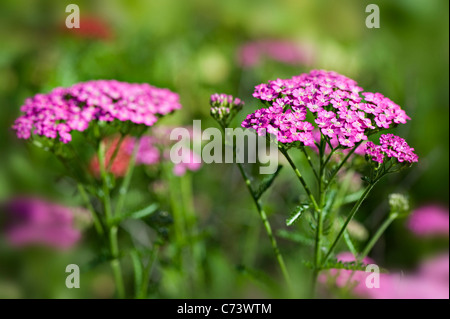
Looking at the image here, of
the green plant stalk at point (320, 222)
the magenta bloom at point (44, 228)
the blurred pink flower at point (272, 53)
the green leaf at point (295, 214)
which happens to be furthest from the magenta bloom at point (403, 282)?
the blurred pink flower at point (272, 53)

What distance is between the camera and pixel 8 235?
1336mm

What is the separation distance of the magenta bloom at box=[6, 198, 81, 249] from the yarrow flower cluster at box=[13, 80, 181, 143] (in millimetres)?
517

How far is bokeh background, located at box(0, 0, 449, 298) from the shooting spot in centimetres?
126

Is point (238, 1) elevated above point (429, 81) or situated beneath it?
elevated above

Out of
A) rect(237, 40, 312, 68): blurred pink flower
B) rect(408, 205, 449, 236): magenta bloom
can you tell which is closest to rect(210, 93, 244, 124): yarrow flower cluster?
rect(408, 205, 449, 236): magenta bloom

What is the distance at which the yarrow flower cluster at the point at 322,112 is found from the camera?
607 mm

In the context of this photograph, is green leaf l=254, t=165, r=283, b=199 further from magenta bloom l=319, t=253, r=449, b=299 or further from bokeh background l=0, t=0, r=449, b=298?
magenta bloom l=319, t=253, r=449, b=299

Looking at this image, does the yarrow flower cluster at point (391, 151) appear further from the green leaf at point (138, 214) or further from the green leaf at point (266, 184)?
the green leaf at point (138, 214)

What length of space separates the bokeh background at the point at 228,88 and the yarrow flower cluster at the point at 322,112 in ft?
0.89
